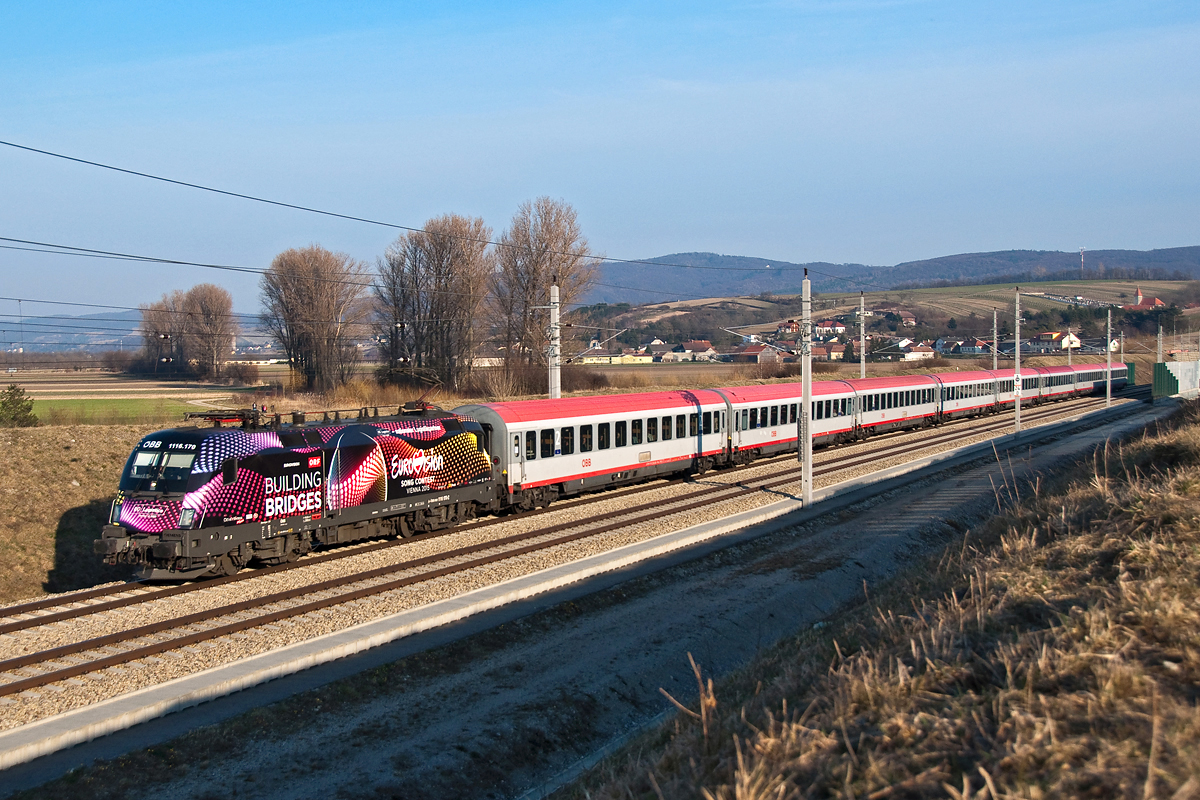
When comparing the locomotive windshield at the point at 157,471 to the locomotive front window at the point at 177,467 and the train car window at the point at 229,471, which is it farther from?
the train car window at the point at 229,471

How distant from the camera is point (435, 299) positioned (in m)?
65.1

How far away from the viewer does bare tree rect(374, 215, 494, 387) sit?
6038cm

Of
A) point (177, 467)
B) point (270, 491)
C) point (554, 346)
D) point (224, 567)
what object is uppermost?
point (554, 346)

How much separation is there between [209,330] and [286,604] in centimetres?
6461

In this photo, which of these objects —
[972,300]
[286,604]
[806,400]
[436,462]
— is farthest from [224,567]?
[972,300]

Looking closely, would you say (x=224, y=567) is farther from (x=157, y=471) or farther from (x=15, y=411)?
(x=15, y=411)

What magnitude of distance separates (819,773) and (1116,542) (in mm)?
5800

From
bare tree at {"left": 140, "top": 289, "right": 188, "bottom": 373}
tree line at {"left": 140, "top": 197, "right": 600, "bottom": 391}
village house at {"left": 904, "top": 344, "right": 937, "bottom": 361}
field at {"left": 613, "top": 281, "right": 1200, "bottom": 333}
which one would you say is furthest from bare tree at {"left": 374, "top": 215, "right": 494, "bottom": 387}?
field at {"left": 613, "top": 281, "right": 1200, "bottom": 333}

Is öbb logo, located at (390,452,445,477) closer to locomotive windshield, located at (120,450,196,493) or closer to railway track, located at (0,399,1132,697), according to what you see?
railway track, located at (0,399,1132,697)

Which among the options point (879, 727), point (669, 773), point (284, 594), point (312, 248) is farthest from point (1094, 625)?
point (312, 248)

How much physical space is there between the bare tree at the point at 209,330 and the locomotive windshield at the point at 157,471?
137 feet

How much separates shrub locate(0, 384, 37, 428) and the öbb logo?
1453cm

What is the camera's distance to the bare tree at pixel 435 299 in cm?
6038

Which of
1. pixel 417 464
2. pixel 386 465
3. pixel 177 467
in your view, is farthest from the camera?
pixel 417 464
